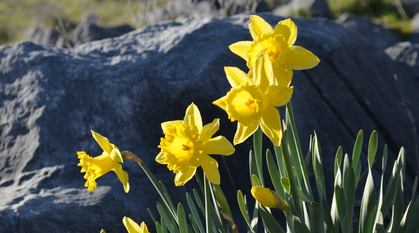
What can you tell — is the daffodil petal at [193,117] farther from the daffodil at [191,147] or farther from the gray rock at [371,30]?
the gray rock at [371,30]

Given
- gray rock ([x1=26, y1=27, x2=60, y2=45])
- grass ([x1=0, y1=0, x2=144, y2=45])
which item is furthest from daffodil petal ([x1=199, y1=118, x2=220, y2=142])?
grass ([x1=0, y1=0, x2=144, y2=45])

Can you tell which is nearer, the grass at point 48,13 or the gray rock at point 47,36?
the gray rock at point 47,36

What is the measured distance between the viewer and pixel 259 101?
1126 mm

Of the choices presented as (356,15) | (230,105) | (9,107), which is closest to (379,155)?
(230,105)

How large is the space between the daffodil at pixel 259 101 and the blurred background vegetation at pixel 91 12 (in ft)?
17.5

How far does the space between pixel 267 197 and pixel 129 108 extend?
1247 mm

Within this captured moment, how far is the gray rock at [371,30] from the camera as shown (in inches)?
221

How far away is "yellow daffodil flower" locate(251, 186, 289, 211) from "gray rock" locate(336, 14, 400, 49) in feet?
15.2

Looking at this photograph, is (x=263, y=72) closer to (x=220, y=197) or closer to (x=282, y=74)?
(x=282, y=74)

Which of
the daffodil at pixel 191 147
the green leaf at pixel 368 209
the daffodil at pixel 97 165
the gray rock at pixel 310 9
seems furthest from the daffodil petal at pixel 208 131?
the gray rock at pixel 310 9

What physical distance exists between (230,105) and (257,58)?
133mm

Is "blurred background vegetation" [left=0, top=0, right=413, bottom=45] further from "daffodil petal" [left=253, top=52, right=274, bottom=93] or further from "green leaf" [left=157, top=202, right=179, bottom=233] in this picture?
"daffodil petal" [left=253, top=52, right=274, bottom=93]

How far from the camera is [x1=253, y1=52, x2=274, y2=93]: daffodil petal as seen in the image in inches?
45.7

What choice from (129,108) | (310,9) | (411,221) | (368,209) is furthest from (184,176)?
(310,9)
